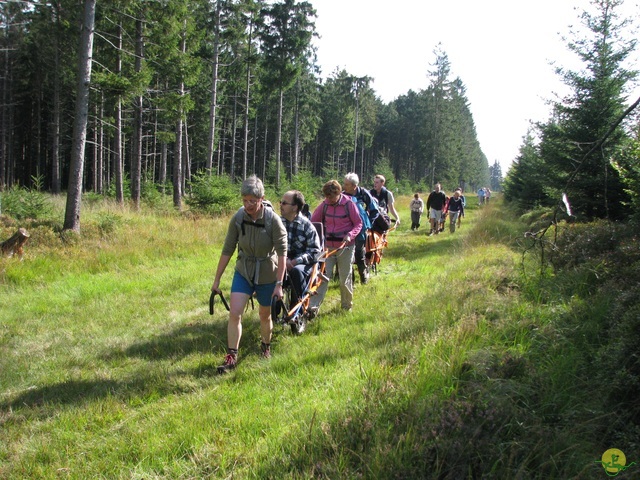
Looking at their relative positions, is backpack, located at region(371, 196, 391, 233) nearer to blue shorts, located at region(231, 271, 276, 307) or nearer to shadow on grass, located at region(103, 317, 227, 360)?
shadow on grass, located at region(103, 317, 227, 360)

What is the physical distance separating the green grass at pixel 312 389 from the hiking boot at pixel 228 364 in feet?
0.44

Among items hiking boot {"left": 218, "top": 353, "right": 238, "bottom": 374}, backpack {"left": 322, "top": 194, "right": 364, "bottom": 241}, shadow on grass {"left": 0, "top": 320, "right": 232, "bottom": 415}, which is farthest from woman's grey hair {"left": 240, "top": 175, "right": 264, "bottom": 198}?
backpack {"left": 322, "top": 194, "right": 364, "bottom": 241}

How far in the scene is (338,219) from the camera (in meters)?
6.30

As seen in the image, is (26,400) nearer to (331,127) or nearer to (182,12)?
(182,12)

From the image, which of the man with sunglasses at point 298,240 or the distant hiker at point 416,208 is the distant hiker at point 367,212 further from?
the distant hiker at point 416,208

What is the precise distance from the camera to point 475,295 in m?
5.12

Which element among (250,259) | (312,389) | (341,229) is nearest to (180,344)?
(250,259)

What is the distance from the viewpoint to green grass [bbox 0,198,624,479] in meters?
2.37

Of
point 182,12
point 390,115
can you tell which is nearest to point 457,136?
point 390,115

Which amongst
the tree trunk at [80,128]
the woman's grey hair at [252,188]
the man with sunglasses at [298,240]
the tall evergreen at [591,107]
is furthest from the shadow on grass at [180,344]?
the tall evergreen at [591,107]

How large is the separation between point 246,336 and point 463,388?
119 inches

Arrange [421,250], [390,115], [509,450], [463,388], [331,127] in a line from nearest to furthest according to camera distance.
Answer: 1. [509,450]
2. [463,388]
3. [421,250]
4. [331,127]
5. [390,115]

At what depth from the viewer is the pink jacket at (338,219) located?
6.23 m

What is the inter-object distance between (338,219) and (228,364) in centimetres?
295
